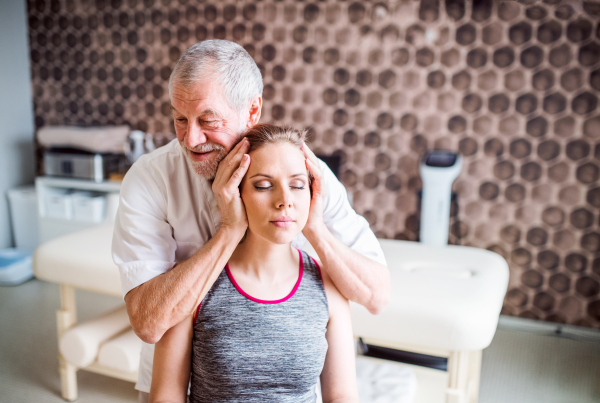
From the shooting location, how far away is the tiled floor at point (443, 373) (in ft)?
7.52

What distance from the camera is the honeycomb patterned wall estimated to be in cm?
278

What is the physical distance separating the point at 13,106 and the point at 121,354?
9.81 ft

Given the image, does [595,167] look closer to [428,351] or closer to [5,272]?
[428,351]

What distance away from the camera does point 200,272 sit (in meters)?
1.12

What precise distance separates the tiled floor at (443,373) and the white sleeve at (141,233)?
1116 mm

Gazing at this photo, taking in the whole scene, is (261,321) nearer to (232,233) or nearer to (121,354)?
(232,233)

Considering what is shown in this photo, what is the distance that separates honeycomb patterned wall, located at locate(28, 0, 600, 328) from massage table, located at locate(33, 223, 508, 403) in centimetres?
95

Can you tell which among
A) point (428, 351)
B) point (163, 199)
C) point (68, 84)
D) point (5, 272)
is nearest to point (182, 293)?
point (163, 199)

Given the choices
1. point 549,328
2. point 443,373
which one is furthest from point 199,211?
point 549,328

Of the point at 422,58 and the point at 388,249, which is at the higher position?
the point at 422,58

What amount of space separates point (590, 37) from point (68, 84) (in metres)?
3.88

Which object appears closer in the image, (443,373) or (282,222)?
(282,222)

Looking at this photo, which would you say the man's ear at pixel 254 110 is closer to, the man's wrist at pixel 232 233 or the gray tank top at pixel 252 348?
the man's wrist at pixel 232 233

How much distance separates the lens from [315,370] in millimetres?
1188
